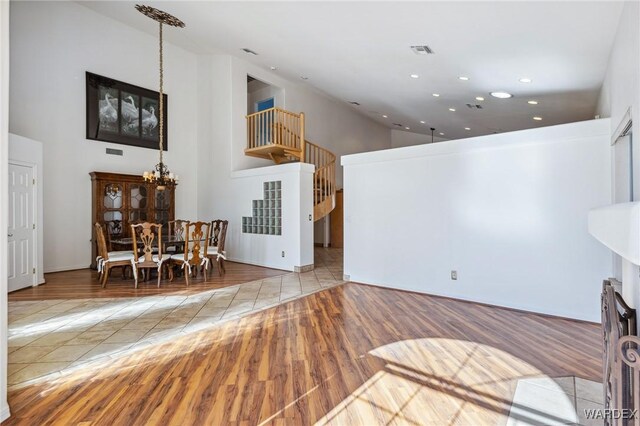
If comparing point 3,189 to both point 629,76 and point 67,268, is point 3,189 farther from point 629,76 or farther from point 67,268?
point 67,268

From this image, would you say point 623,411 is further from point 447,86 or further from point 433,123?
point 433,123

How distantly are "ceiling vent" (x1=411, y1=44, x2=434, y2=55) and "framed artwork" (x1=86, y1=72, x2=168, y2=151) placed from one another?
21.4 ft

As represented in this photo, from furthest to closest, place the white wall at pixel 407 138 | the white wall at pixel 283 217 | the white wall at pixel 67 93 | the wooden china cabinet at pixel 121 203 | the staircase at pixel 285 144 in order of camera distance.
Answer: the white wall at pixel 407 138 → the staircase at pixel 285 144 → the wooden china cabinet at pixel 121 203 → the white wall at pixel 283 217 → the white wall at pixel 67 93

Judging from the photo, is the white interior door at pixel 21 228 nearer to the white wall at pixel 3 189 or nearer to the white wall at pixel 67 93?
the white wall at pixel 67 93

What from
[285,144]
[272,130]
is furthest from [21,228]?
[285,144]

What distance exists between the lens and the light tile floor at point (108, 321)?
283 cm

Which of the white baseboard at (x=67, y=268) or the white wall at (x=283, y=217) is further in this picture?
the white wall at (x=283, y=217)

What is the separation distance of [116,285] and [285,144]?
Answer: 16.1 feet

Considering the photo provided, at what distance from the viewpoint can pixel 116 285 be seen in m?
5.53

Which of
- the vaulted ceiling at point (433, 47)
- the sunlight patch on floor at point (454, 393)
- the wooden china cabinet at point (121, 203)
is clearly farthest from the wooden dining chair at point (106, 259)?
the sunlight patch on floor at point (454, 393)

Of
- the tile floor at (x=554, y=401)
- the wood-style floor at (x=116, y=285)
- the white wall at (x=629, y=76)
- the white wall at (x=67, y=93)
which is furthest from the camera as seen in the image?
the white wall at (x=67, y=93)

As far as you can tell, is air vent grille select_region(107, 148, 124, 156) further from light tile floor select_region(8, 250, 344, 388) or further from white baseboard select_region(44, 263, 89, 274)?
light tile floor select_region(8, 250, 344, 388)

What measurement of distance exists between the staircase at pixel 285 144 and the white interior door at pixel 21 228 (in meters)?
4.50

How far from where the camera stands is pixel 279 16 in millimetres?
4828
